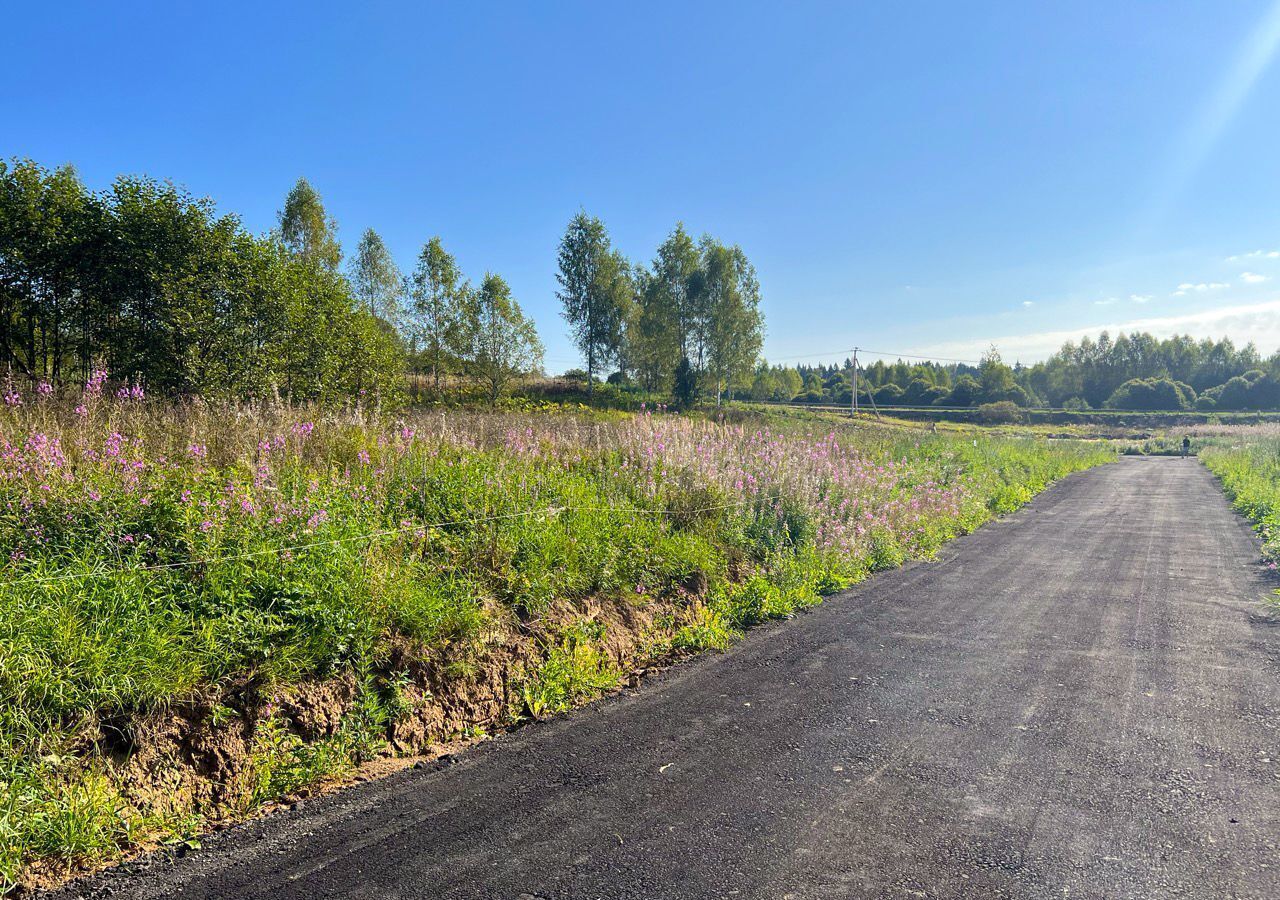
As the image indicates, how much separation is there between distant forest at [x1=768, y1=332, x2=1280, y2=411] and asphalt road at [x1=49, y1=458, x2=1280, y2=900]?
211 ft

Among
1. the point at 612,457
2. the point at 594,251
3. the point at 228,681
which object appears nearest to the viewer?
the point at 228,681

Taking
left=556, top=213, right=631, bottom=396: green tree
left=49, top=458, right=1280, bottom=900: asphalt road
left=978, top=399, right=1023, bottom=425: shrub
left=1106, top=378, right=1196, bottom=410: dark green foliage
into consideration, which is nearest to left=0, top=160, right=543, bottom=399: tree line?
left=49, top=458, right=1280, bottom=900: asphalt road

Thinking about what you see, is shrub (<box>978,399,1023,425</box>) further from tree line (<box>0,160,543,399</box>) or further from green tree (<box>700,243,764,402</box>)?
tree line (<box>0,160,543,399</box>)

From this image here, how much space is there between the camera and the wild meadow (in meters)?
3.22

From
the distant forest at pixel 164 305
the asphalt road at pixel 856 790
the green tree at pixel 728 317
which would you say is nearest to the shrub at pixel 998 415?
the green tree at pixel 728 317

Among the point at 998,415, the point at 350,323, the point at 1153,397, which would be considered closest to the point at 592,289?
the point at 350,323

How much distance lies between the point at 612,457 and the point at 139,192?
427 inches

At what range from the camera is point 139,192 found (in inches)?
491

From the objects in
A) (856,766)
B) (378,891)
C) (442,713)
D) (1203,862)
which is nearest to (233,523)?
(442,713)

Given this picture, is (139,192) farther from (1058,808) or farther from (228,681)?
(1058,808)

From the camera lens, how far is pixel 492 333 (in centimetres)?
3556

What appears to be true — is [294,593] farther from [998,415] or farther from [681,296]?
[998,415]

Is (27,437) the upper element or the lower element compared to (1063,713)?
upper

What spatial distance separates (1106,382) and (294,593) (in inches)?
4481
